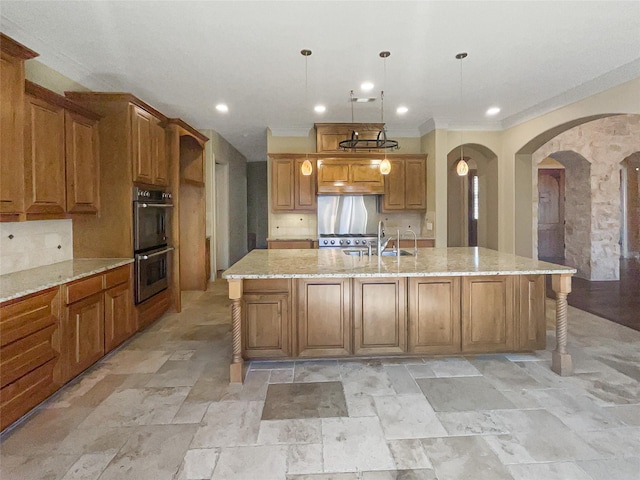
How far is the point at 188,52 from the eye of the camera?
3.28 m

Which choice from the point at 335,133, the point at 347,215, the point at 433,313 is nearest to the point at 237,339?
the point at 433,313

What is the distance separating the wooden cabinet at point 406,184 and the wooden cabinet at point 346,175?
30 centimetres

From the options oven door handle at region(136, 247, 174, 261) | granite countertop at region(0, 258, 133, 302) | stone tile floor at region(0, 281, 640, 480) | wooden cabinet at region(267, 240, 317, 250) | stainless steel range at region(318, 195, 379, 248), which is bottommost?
stone tile floor at region(0, 281, 640, 480)

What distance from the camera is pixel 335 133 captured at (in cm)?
588

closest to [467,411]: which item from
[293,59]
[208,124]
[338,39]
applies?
[338,39]

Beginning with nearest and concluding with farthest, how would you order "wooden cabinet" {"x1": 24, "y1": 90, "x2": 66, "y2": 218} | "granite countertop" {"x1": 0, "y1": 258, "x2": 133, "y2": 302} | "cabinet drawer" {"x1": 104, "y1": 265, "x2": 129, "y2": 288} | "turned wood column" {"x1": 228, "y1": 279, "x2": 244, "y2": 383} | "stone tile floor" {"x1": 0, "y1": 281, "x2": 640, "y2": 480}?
"stone tile floor" {"x1": 0, "y1": 281, "x2": 640, "y2": 480} < "granite countertop" {"x1": 0, "y1": 258, "x2": 133, "y2": 302} < "wooden cabinet" {"x1": 24, "y1": 90, "x2": 66, "y2": 218} < "turned wood column" {"x1": 228, "y1": 279, "x2": 244, "y2": 383} < "cabinet drawer" {"x1": 104, "y1": 265, "x2": 129, "y2": 288}

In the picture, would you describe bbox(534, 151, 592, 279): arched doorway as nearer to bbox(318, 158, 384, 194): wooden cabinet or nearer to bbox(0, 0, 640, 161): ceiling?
bbox(0, 0, 640, 161): ceiling

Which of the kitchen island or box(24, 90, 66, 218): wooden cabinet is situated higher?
box(24, 90, 66, 218): wooden cabinet

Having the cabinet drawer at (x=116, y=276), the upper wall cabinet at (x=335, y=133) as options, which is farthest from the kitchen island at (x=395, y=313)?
the upper wall cabinet at (x=335, y=133)

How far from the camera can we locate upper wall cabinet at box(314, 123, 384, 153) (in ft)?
19.2

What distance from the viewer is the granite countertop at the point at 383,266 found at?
8.93 ft

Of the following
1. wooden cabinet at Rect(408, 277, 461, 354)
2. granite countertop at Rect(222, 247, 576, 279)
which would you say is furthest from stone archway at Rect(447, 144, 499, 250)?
wooden cabinet at Rect(408, 277, 461, 354)

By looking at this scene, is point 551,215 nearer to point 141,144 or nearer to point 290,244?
point 290,244

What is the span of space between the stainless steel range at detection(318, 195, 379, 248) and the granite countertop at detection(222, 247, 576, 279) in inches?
98.9
